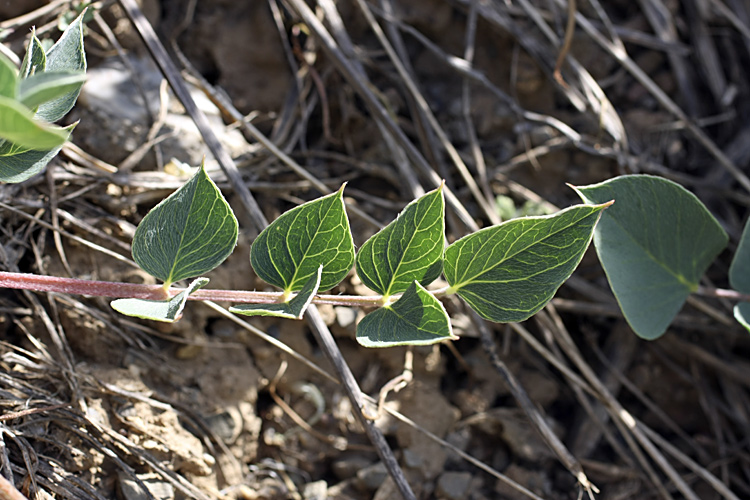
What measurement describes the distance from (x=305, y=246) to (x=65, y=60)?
45cm

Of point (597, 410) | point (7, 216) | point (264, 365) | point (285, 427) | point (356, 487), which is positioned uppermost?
point (7, 216)

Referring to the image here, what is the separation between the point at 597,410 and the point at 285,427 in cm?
82

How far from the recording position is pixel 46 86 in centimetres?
57

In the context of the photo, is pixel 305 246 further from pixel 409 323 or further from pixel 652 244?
pixel 652 244

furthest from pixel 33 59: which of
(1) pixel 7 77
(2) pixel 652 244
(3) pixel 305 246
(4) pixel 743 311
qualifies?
(4) pixel 743 311

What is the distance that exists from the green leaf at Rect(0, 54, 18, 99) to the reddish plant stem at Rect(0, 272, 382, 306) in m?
0.31

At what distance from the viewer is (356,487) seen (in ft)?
4.70

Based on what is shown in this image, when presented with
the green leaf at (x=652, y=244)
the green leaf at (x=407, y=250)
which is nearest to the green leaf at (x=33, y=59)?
the green leaf at (x=407, y=250)

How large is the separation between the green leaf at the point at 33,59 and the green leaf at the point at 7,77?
0.78 ft

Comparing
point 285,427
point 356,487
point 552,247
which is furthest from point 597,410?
point 552,247

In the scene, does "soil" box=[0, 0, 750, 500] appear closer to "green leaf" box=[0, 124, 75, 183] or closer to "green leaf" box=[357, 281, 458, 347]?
"green leaf" box=[0, 124, 75, 183]

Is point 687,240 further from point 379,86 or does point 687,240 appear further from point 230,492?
point 230,492

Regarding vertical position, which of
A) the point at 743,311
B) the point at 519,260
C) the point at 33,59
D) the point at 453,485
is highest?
the point at 33,59

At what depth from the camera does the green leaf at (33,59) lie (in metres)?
0.88
